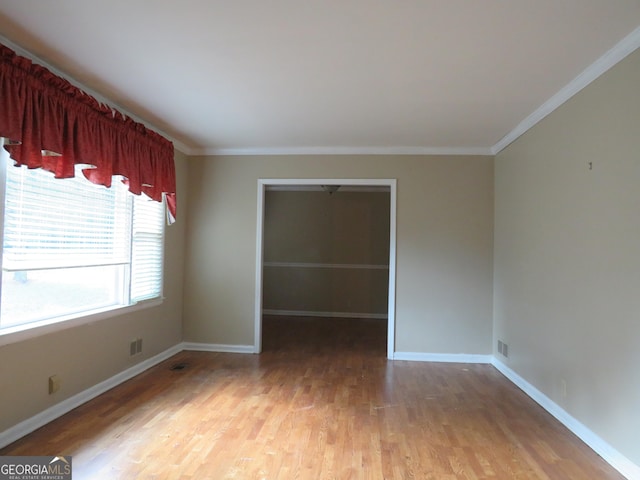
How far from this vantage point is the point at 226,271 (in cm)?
481

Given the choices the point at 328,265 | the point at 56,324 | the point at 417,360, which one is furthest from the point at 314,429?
the point at 328,265

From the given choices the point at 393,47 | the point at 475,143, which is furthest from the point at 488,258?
the point at 393,47

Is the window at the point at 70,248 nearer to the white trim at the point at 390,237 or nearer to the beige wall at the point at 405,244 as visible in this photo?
the beige wall at the point at 405,244

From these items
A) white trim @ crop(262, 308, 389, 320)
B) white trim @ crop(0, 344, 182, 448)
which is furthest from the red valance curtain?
white trim @ crop(262, 308, 389, 320)

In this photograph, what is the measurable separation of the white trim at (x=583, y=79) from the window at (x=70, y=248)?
374 cm

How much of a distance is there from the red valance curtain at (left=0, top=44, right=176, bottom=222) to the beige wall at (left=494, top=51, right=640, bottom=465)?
3.55 m

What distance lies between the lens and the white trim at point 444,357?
14.9 ft

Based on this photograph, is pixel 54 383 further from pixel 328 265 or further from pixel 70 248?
pixel 328 265

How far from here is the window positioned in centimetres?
250

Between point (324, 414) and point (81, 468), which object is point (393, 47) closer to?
point (324, 414)

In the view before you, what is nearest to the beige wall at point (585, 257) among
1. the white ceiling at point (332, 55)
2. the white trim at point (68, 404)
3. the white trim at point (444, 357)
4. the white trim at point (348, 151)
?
the white ceiling at point (332, 55)

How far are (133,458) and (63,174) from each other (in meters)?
1.90

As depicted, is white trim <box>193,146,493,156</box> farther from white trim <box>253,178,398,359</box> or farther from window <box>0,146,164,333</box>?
window <box>0,146,164,333</box>

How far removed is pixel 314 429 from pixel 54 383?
191 centimetres
